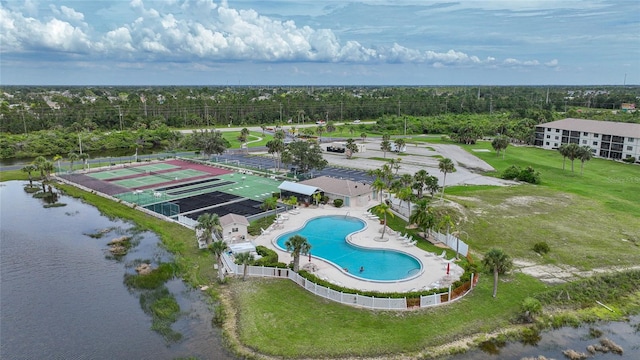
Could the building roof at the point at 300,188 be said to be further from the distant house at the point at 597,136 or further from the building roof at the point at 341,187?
the distant house at the point at 597,136

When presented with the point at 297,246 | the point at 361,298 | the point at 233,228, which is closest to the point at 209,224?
the point at 233,228

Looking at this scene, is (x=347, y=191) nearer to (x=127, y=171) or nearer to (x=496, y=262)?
(x=496, y=262)

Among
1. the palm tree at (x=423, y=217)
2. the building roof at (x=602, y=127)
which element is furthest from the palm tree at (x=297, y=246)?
the building roof at (x=602, y=127)

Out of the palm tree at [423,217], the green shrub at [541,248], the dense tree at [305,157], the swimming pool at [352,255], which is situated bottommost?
the swimming pool at [352,255]

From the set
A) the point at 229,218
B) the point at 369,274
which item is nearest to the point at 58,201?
the point at 229,218

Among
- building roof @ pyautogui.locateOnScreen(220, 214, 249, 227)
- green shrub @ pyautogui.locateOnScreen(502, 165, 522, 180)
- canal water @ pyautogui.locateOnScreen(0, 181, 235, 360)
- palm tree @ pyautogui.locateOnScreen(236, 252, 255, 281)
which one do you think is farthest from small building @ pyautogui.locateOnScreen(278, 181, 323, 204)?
green shrub @ pyautogui.locateOnScreen(502, 165, 522, 180)

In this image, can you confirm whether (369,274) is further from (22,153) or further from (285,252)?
(22,153)

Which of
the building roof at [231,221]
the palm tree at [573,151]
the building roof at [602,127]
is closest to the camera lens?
the building roof at [231,221]
